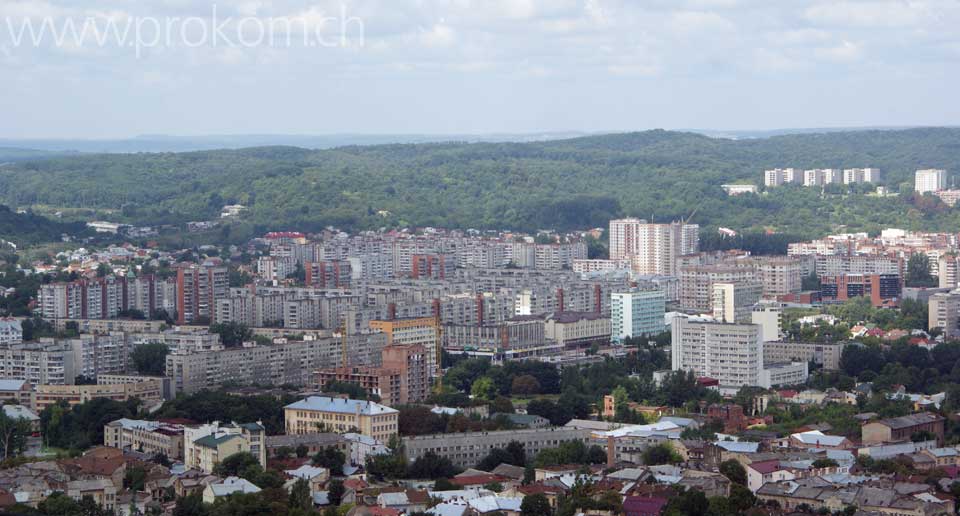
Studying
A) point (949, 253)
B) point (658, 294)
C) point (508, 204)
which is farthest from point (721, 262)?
point (508, 204)

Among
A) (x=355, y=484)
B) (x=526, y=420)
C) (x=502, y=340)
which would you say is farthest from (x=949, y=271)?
(x=355, y=484)

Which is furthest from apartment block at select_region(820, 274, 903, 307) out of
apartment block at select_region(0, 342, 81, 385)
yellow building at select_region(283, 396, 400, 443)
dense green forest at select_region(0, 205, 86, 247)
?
yellow building at select_region(283, 396, 400, 443)

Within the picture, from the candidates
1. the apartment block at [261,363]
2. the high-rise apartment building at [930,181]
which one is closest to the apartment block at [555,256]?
the apartment block at [261,363]

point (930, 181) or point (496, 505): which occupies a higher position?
point (930, 181)

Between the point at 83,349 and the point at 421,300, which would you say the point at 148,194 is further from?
the point at 83,349

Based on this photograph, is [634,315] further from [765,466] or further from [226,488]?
[226,488]
